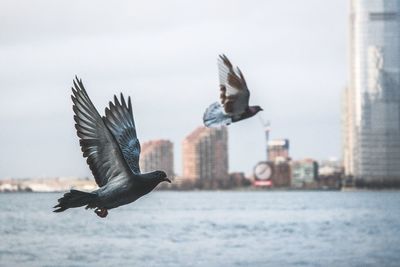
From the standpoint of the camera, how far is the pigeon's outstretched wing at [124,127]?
909cm

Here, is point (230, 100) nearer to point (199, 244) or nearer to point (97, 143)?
point (97, 143)

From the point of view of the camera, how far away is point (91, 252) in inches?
3159

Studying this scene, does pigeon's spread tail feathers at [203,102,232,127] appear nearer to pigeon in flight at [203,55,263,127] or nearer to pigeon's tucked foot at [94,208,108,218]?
pigeon in flight at [203,55,263,127]

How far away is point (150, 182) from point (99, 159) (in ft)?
1.74

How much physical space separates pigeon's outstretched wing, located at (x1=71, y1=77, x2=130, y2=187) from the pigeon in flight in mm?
1547

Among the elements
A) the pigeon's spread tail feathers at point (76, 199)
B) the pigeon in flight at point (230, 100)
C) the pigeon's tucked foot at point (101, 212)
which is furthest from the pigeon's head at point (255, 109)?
the pigeon's tucked foot at point (101, 212)

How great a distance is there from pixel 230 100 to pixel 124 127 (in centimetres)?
127

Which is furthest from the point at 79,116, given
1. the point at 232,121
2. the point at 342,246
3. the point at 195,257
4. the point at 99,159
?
the point at 342,246

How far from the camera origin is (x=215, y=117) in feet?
33.0

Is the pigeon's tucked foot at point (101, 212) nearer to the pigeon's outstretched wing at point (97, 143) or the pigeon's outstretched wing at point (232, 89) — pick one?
the pigeon's outstretched wing at point (97, 143)

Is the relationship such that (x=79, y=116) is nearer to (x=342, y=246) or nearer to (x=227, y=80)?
(x=227, y=80)

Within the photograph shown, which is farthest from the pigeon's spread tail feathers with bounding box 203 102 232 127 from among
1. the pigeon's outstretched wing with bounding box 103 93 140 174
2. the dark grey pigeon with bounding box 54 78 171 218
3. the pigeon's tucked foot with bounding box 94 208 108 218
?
the pigeon's tucked foot with bounding box 94 208 108 218

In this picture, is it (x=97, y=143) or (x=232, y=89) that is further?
(x=232, y=89)

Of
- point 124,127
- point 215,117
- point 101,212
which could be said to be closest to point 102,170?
point 101,212
